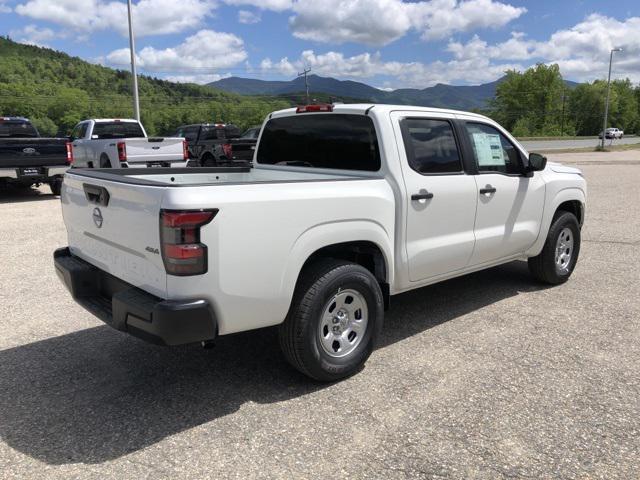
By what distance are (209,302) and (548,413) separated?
2.12 meters

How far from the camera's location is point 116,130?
15.9 meters

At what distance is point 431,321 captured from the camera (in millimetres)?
4836

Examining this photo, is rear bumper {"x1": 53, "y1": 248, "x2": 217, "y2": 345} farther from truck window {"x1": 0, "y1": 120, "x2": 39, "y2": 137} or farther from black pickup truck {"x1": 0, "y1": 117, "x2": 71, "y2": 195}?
truck window {"x1": 0, "y1": 120, "x2": 39, "y2": 137}

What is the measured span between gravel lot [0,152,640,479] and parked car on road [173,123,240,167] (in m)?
12.0

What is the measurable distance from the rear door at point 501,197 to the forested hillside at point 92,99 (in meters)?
76.0

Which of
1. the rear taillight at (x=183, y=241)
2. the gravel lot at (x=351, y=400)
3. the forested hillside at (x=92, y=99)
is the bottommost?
the gravel lot at (x=351, y=400)

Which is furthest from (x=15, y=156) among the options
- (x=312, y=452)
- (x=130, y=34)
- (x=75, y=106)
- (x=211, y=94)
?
(x=211, y=94)

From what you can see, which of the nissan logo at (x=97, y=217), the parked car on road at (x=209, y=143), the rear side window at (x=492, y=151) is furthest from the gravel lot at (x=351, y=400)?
the parked car on road at (x=209, y=143)

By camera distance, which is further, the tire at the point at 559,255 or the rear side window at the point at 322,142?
the tire at the point at 559,255

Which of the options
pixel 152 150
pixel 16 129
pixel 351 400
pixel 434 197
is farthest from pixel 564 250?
pixel 16 129

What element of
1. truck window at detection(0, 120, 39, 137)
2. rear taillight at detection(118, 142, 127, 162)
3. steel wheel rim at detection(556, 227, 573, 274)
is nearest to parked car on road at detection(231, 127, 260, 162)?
rear taillight at detection(118, 142, 127, 162)

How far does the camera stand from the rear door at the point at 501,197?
471 centimetres

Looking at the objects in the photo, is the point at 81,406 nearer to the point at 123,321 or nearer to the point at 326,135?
the point at 123,321

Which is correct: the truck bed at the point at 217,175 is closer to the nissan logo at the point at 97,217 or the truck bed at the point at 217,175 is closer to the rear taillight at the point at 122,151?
the nissan logo at the point at 97,217
